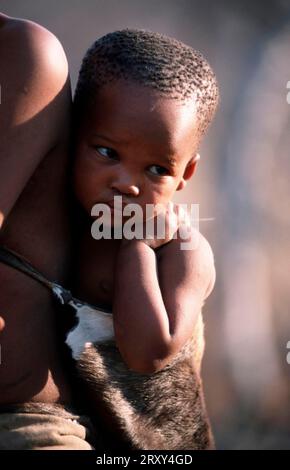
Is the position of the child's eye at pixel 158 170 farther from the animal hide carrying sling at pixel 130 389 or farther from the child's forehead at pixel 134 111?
the animal hide carrying sling at pixel 130 389

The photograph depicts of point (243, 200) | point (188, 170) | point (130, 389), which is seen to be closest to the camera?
point (130, 389)

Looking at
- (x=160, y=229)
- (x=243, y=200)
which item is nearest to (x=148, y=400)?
(x=160, y=229)

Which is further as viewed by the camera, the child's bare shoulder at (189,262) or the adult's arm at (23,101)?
the child's bare shoulder at (189,262)

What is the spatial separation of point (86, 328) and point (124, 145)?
1.55 ft

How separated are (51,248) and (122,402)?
0.47 meters

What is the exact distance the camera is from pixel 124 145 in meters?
2.10

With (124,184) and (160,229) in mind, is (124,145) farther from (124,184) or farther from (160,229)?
(160,229)

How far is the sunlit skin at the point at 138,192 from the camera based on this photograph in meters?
2.08

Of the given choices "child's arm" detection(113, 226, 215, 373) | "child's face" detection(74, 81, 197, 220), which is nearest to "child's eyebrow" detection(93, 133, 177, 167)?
"child's face" detection(74, 81, 197, 220)

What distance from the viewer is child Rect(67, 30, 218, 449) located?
210 centimetres

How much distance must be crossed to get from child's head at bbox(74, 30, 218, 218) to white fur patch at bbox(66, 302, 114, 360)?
0.87 feet

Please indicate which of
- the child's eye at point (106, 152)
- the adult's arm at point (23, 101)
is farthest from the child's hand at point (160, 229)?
the adult's arm at point (23, 101)

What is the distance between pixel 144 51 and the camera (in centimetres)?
215
